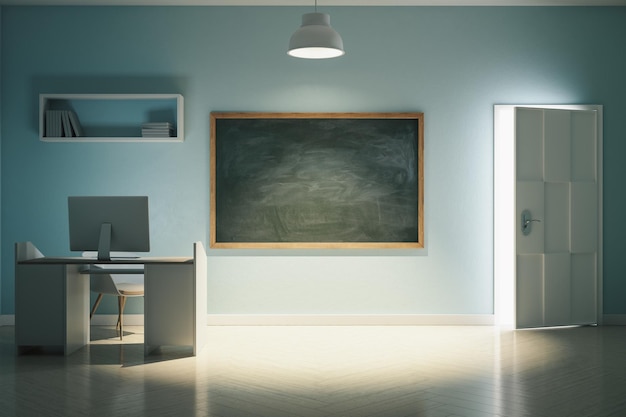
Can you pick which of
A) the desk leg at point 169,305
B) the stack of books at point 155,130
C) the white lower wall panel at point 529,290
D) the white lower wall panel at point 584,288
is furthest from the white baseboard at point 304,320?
the stack of books at point 155,130

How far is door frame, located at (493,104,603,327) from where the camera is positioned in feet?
24.0

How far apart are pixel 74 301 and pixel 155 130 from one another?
76.2 inches

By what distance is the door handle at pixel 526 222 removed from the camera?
706 centimetres

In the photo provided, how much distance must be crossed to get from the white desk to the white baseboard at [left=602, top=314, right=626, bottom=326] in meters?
4.12

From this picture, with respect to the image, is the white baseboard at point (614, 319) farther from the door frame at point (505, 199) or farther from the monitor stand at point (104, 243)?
the monitor stand at point (104, 243)

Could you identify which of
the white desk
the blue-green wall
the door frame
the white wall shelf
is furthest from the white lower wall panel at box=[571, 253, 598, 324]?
the white wall shelf

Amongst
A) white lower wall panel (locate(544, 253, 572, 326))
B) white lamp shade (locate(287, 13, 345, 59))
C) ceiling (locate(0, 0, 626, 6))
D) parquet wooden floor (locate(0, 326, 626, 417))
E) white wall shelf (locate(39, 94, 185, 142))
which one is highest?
ceiling (locate(0, 0, 626, 6))

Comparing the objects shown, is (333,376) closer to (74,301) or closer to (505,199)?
(74,301)

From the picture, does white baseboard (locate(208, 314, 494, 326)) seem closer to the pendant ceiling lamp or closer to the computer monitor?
the computer monitor

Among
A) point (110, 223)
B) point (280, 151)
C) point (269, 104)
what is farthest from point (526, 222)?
point (110, 223)

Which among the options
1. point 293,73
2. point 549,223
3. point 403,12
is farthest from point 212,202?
point 549,223

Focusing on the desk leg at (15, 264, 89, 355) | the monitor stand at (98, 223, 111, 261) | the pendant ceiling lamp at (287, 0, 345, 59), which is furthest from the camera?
the monitor stand at (98, 223, 111, 261)

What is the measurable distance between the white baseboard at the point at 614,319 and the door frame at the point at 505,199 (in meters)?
0.09

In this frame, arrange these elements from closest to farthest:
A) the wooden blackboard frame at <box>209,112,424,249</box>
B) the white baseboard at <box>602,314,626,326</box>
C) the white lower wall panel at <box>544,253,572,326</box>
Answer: the white lower wall panel at <box>544,253,572,326</box>
the wooden blackboard frame at <box>209,112,424,249</box>
the white baseboard at <box>602,314,626,326</box>
